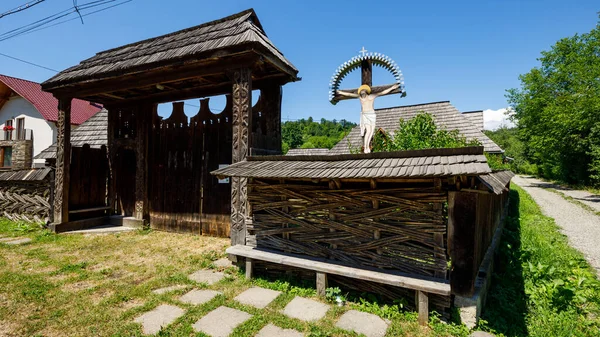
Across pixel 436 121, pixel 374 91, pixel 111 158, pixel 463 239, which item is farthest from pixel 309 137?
pixel 463 239

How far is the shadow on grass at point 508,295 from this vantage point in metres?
3.56

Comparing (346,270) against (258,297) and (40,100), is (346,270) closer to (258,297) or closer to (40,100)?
(258,297)

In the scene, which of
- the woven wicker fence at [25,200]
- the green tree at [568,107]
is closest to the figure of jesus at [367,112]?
the woven wicker fence at [25,200]

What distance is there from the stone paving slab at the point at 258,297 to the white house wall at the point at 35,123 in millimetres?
24242

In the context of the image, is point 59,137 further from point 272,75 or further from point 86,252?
point 272,75

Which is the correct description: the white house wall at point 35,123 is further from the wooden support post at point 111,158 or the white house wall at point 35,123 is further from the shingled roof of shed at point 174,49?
the shingled roof of shed at point 174,49

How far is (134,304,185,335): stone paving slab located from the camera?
10.6 feet

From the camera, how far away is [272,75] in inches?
260

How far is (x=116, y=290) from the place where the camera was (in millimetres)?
4223

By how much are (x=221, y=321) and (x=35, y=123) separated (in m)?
26.6

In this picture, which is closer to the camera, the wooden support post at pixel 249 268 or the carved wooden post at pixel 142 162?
the wooden support post at pixel 249 268

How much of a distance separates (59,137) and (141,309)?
6936 millimetres

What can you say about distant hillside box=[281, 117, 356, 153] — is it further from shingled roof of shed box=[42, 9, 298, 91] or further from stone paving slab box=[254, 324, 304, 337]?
stone paving slab box=[254, 324, 304, 337]

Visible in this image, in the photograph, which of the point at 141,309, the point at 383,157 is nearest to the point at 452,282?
the point at 383,157
